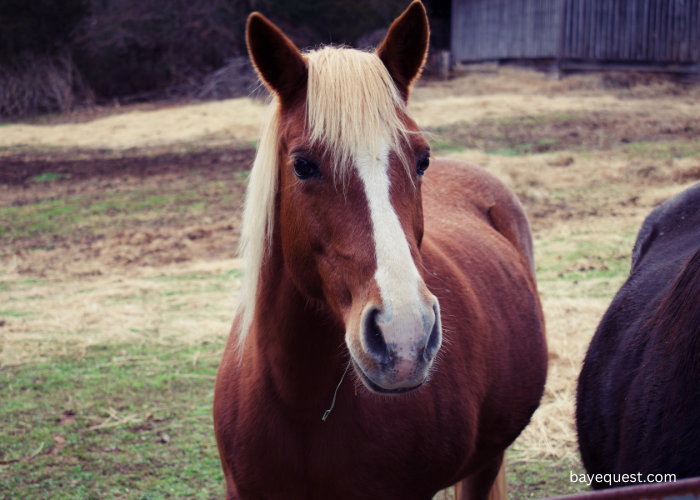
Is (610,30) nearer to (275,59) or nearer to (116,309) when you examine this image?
(116,309)

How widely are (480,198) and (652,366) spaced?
5.30ft

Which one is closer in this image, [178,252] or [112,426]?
[112,426]

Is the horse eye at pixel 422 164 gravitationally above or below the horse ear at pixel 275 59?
below

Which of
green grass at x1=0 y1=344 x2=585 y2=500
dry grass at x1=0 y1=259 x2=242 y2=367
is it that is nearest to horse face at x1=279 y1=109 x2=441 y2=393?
green grass at x1=0 y1=344 x2=585 y2=500

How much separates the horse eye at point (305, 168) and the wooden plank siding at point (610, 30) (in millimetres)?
16758

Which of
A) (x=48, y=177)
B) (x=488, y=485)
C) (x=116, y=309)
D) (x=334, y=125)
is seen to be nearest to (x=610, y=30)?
(x=48, y=177)

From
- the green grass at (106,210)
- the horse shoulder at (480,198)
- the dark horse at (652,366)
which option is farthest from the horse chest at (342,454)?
the green grass at (106,210)

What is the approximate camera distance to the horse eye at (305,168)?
1613 mm

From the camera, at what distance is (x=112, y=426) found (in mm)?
3590

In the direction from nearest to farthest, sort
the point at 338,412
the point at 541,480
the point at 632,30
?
the point at 338,412 → the point at 541,480 → the point at 632,30

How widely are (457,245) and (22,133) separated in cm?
1415

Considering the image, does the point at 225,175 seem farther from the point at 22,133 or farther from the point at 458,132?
the point at 22,133

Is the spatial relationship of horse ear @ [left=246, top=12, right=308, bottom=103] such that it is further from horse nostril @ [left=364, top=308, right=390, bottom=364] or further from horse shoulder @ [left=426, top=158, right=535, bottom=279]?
horse shoulder @ [left=426, top=158, right=535, bottom=279]
